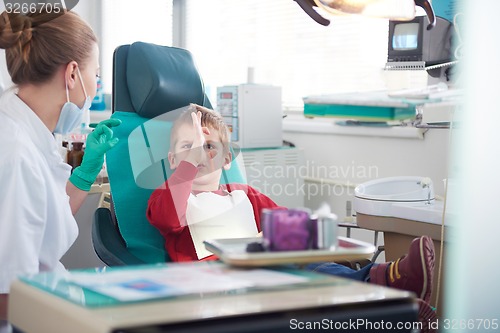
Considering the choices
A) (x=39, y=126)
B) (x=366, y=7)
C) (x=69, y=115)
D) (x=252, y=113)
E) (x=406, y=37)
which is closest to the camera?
(x=366, y=7)

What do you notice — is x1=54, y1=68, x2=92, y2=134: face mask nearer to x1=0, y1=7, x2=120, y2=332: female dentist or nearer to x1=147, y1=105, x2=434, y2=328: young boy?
x1=0, y1=7, x2=120, y2=332: female dentist

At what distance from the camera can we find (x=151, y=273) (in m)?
1.12

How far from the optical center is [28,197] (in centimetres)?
154

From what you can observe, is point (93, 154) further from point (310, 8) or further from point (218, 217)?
point (310, 8)

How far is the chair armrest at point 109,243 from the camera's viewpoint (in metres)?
1.98

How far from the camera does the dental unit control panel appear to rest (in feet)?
10.9

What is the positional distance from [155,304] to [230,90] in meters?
2.47

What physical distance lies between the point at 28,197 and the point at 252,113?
1896 mm

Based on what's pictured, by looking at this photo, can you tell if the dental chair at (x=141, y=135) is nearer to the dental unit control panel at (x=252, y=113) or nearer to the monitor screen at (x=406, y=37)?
the monitor screen at (x=406, y=37)

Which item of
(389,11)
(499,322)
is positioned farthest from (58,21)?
(499,322)

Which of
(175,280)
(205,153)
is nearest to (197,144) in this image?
(205,153)

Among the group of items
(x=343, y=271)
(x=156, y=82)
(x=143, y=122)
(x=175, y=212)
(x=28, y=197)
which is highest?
(x=156, y=82)

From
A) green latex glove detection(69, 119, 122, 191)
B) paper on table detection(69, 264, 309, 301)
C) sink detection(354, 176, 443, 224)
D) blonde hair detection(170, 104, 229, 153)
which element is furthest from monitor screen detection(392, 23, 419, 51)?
paper on table detection(69, 264, 309, 301)

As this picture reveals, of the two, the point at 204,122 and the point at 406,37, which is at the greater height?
the point at 406,37
